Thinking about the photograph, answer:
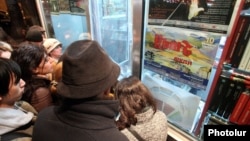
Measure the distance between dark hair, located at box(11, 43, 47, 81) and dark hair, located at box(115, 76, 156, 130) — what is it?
70 centimetres

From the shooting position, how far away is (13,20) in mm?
3250

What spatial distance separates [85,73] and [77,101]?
11 centimetres

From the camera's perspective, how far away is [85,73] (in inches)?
21.3

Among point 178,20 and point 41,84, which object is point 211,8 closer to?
point 178,20

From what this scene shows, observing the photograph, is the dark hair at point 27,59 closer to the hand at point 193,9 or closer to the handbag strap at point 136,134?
the handbag strap at point 136,134

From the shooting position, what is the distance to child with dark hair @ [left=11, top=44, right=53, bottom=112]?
117 cm

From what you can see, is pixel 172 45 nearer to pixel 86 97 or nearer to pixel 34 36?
pixel 86 97

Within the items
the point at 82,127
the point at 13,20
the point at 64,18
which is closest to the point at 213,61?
the point at 82,127

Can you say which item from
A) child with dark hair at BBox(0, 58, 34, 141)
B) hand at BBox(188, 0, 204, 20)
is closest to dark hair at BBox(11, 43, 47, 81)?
child with dark hair at BBox(0, 58, 34, 141)

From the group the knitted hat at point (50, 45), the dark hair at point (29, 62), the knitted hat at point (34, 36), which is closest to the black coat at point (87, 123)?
the dark hair at point (29, 62)

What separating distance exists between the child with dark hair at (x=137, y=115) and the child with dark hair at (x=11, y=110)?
51cm

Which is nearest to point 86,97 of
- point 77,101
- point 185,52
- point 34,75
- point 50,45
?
point 77,101

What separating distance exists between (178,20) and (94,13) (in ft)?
3.01

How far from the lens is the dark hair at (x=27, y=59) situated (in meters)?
1.23
